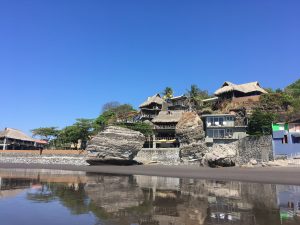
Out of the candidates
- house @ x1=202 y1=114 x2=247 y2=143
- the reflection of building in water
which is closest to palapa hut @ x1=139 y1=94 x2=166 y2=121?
house @ x1=202 y1=114 x2=247 y2=143

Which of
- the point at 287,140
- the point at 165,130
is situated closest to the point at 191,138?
the point at 165,130

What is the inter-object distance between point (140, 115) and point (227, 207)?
57794mm

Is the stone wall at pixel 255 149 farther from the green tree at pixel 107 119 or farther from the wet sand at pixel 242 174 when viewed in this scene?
the green tree at pixel 107 119

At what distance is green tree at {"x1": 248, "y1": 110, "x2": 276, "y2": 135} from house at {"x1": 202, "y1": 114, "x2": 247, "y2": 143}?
370cm

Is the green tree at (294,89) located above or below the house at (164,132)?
above

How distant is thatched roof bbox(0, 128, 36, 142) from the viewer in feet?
250

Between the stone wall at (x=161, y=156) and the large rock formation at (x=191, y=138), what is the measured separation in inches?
66.6

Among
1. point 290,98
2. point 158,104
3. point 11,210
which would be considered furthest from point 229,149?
point 158,104

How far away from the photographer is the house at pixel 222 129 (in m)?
51.9

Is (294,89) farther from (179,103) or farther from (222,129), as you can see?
(222,129)

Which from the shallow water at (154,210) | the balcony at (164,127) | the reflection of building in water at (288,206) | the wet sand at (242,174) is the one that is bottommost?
the shallow water at (154,210)

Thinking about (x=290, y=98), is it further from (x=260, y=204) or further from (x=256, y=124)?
(x=260, y=204)

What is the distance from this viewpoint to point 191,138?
48.5 meters

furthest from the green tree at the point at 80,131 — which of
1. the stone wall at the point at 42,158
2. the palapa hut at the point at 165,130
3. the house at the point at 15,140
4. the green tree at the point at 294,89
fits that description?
the green tree at the point at 294,89
